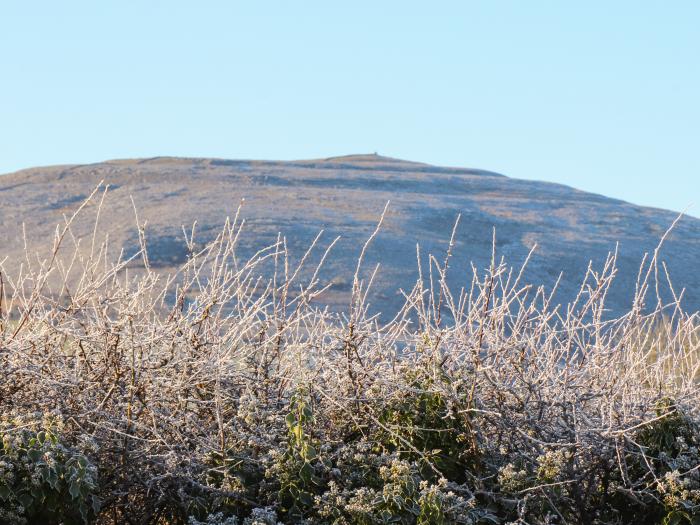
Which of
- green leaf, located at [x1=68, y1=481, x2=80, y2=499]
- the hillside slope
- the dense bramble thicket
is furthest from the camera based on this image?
the hillside slope

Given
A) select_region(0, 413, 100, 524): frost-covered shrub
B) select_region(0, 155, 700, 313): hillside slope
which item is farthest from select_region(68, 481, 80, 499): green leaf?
select_region(0, 155, 700, 313): hillside slope

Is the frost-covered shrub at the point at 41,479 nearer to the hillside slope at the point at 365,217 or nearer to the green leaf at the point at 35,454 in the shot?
the green leaf at the point at 35,454

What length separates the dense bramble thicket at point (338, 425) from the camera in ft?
14.7

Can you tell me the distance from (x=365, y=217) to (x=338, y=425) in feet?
65.8

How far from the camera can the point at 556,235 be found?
26.1 metres

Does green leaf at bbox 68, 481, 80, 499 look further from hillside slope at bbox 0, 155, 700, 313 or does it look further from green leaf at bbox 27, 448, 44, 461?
hillside slope at bbox 0, 155, 700, 313

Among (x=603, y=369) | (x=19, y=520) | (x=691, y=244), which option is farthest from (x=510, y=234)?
(x=19, y=520)

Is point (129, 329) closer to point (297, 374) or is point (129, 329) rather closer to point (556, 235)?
point (297, 374)

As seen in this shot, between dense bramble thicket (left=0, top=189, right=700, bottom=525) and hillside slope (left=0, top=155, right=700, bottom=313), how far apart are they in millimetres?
13772

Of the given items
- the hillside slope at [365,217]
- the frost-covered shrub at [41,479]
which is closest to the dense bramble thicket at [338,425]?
the frost-covered shrub at [41,479]

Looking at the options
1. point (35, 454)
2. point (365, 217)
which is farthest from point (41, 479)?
point (365, 217)

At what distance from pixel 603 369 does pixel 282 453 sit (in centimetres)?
172

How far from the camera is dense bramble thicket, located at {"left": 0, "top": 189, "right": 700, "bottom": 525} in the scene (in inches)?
176

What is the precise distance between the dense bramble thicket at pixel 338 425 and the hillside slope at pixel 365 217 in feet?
45.2
